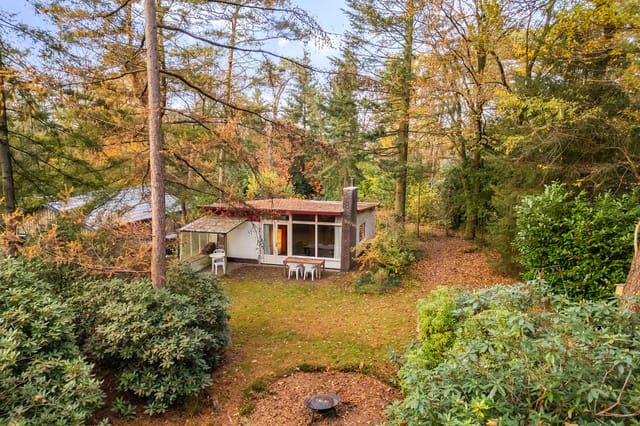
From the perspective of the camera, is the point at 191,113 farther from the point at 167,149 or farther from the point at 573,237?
the point at 573,237

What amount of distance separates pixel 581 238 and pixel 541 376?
17.4 ft

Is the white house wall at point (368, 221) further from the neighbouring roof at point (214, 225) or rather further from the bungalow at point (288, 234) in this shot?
the neighbouring roof at point (214, 225)

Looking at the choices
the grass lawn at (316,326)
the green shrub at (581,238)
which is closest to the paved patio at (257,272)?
the grass lawn at (316,326)

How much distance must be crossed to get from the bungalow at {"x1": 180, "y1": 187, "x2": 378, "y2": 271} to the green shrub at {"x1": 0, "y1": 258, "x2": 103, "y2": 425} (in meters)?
7.63

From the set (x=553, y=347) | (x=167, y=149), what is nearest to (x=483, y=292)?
(x=553, y=347)

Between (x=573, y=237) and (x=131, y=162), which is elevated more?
(x=131, y=162)

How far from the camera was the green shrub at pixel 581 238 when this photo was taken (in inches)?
231

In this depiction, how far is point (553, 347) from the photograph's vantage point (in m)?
2.21

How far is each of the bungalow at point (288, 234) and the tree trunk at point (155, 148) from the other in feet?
20.2

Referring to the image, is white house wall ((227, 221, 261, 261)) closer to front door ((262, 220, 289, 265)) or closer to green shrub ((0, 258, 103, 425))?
front door ((262, 220, 289, 265))

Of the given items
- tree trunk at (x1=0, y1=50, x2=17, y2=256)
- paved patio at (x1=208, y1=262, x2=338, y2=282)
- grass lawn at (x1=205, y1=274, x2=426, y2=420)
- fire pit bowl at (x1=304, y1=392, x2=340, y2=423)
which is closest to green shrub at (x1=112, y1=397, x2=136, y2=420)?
grass lawn at (x1=205, y1=274, x2=426, y2=420)

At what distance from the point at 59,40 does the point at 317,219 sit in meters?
8.51

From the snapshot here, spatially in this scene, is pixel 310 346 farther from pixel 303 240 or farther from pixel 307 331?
pixel 303 240

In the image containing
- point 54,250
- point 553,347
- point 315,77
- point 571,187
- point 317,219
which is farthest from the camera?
point 317,219
